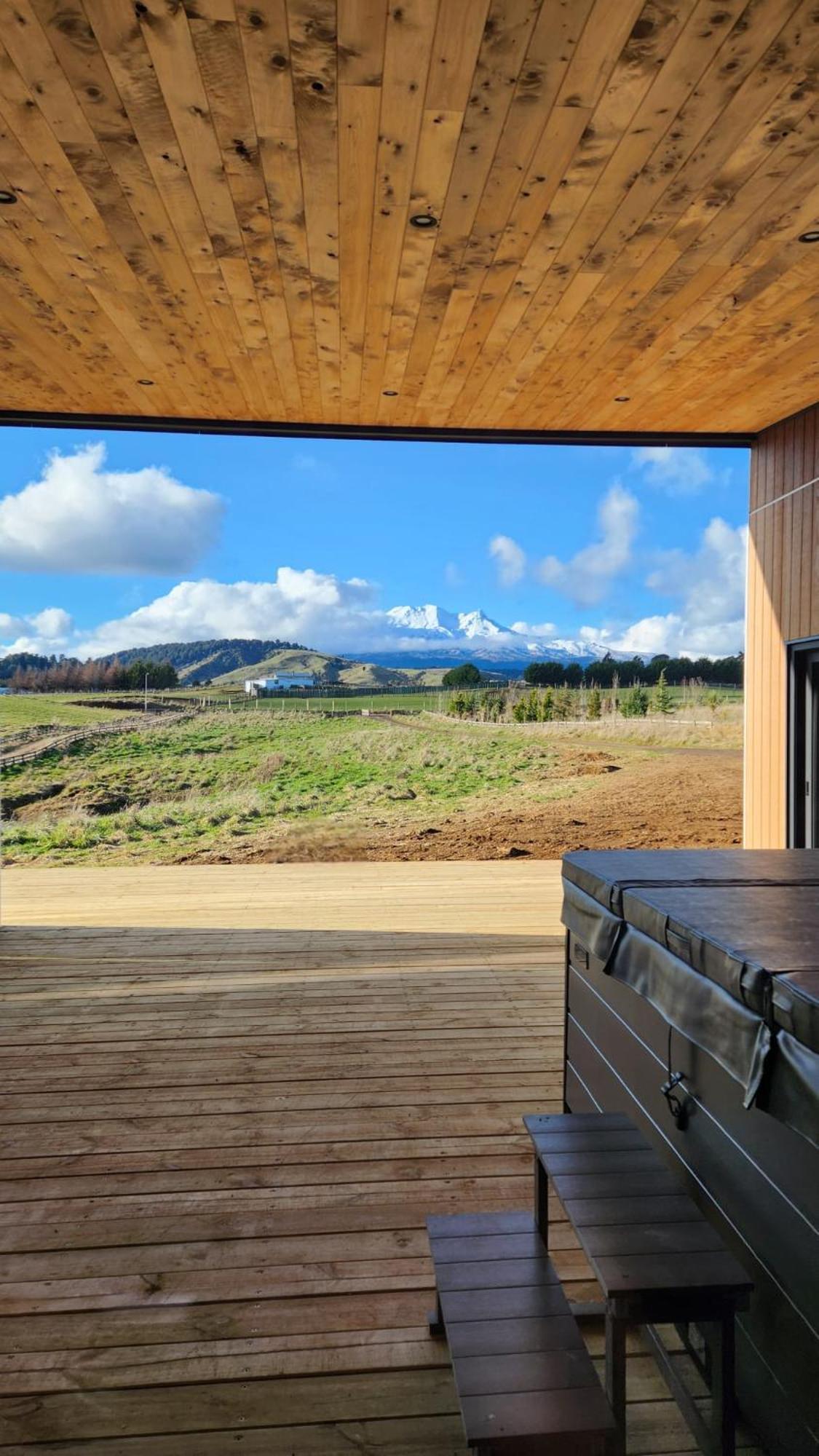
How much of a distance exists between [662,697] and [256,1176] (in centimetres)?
775

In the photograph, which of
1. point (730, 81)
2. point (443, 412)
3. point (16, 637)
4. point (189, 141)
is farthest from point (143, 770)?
point (730, 81)

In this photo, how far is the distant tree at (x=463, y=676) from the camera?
9.94 metres

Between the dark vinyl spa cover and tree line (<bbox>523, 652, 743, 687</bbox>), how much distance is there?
6.77 m


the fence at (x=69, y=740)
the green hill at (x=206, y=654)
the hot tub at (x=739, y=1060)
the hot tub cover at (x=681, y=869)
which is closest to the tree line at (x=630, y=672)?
the green hill at (x=206, y=654)

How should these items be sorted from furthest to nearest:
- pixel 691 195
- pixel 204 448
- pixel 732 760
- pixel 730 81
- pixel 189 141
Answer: pixel 204 448, pixel 732 760, pixel 691 195, pixel 189 141, pixel 730 81

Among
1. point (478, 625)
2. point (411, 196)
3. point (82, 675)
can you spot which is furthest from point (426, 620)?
point (411, 196)

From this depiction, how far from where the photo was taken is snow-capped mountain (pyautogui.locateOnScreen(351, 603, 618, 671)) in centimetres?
1011

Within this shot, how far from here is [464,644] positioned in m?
Answer: 10.3

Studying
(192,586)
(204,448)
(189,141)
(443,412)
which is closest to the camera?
(189,141)

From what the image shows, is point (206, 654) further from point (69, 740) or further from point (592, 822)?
point (592, 822)

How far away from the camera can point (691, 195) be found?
2857 millimetres

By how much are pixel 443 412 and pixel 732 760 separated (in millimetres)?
5392

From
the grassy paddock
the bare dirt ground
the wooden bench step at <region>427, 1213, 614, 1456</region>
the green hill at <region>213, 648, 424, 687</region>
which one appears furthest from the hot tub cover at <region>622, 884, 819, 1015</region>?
the green hill at <region>213, 648, 424, 687</region>

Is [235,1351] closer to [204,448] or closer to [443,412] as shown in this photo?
[443,412]
